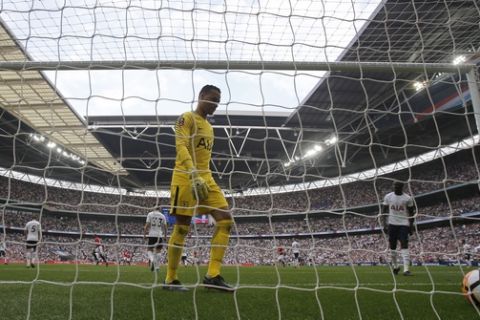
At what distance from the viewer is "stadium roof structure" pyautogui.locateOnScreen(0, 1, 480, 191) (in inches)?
173

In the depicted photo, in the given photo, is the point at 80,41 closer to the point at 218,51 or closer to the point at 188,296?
the point at 218,51

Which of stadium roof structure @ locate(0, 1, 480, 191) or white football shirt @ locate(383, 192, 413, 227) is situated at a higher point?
stadium roof structure @ locate(0, 1, 480, 191)

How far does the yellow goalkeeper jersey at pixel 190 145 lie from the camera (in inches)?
132

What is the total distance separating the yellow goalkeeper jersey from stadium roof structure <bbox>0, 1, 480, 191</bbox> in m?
0.20

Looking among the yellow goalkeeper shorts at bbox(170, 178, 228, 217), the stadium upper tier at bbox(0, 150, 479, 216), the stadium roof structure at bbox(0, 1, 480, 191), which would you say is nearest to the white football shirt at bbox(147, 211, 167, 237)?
the stadium roof structure at bbox(0, 1, 480, 191)

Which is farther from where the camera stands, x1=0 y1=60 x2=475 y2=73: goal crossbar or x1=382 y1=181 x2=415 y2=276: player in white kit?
x1=382 y1=181 x2=415 y2=276: player in white kit

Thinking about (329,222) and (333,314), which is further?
(329,222)

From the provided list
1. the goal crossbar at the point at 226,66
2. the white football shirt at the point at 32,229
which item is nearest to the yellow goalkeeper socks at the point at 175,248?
the goal crossbar at the point at 226,66

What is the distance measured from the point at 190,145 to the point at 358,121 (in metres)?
16.3

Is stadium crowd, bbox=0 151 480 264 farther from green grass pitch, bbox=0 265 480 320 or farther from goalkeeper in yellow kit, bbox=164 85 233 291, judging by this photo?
goalkeeper in yellow kit, bbox=164 85 233 291

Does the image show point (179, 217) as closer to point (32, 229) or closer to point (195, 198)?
point (195, 198)

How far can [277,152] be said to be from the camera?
2842 centimetres

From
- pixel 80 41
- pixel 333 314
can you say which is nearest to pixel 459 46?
pixel 333 314

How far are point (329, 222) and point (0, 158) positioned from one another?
25.4 meters
